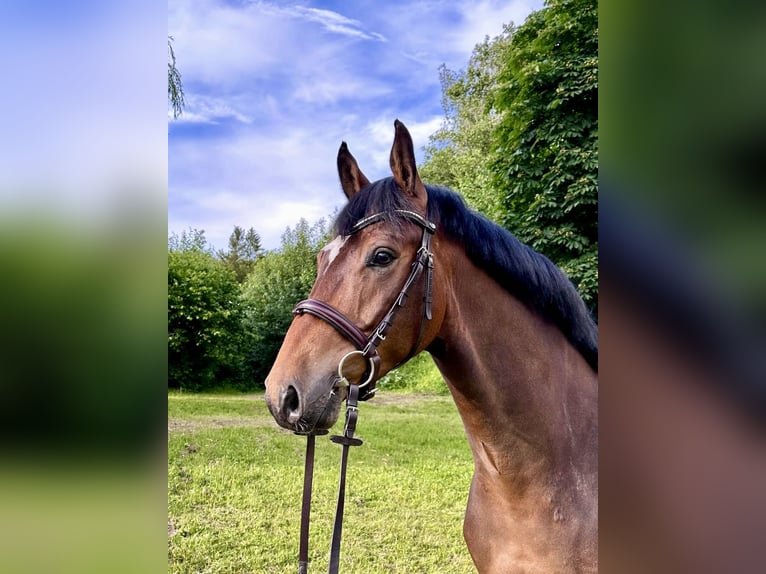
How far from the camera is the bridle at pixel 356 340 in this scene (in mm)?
1292

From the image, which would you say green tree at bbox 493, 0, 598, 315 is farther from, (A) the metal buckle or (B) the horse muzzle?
(B) the horse muzzle

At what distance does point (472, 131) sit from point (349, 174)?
541 cm

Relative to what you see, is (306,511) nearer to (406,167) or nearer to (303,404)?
(303,404)

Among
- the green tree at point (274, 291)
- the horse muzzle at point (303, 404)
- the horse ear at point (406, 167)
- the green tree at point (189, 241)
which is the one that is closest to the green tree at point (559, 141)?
the green tree at point (274, 291)

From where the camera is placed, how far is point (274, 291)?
5.60 meters

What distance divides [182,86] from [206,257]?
196cm

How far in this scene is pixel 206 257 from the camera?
5191 mm

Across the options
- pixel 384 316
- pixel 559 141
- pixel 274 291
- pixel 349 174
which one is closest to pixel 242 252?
pixel 274 291

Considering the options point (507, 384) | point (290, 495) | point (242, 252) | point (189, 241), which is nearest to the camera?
point (507, 384)

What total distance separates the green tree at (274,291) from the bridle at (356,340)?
3886 mm

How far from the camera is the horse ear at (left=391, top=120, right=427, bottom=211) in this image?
4.72 ft

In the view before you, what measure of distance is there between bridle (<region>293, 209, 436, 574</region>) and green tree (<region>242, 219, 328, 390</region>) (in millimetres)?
3886

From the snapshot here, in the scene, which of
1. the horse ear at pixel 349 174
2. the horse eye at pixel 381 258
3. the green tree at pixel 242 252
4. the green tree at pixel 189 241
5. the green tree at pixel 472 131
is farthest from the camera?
the green tree at pixel 472 131

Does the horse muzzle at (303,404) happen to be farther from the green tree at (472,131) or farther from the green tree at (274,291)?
the green tree at (274,291)
